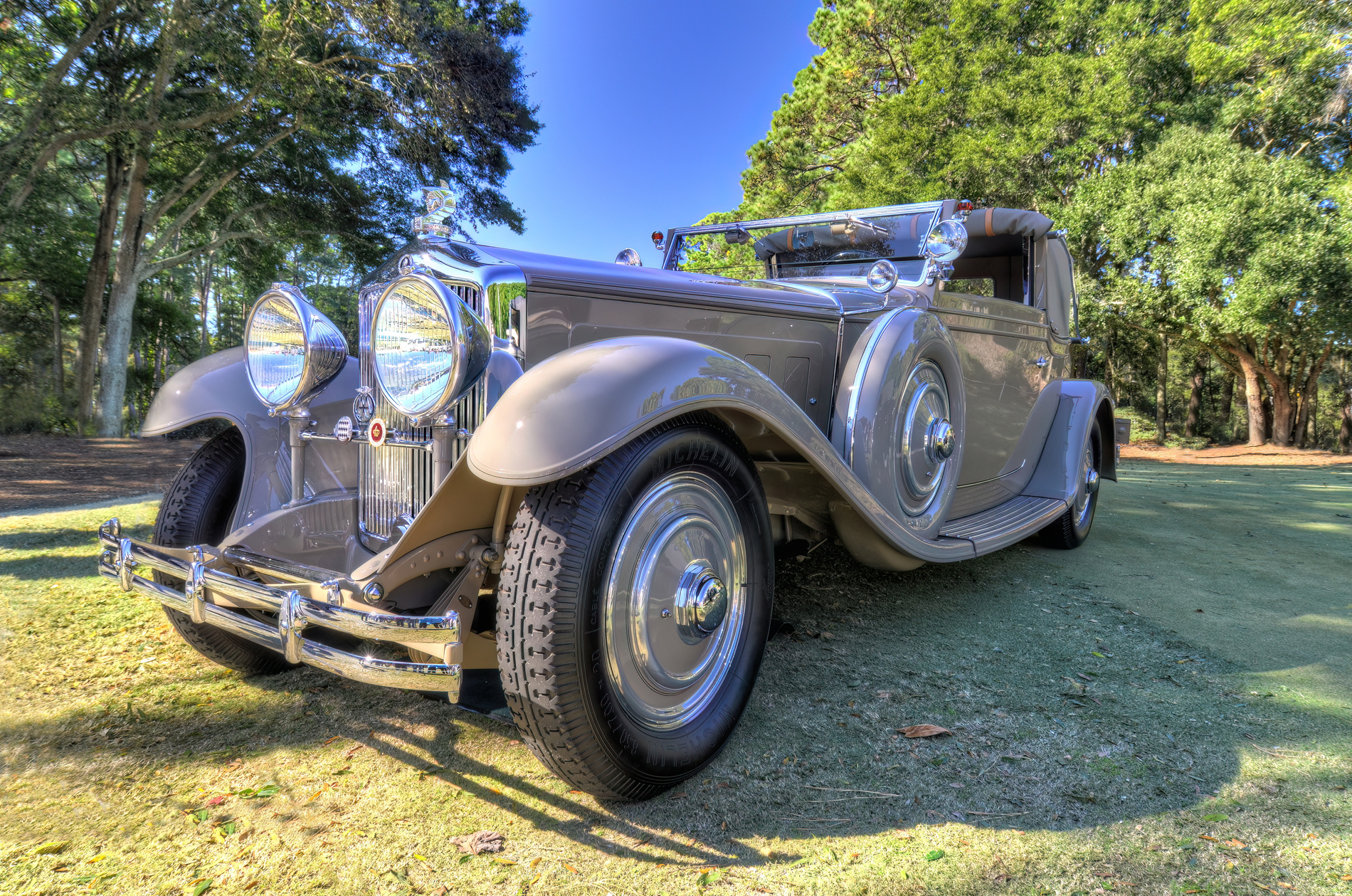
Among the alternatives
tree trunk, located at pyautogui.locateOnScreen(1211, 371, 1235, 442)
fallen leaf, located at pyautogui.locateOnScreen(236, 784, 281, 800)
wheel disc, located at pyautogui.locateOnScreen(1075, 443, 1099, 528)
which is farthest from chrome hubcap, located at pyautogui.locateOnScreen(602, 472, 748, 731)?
tree trunk, located at pyautogui.locateOnScreen(1211, 371, 1235, 442)

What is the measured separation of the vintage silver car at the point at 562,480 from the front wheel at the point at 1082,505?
1.10 meters

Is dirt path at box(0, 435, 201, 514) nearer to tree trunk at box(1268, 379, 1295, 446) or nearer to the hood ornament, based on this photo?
the hood ornament

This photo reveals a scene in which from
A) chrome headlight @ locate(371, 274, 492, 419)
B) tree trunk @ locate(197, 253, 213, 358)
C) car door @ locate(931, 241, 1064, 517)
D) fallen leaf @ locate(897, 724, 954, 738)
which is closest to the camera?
chrome headlight @ locate(371, 274, 492, 419)

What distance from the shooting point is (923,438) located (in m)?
3.05

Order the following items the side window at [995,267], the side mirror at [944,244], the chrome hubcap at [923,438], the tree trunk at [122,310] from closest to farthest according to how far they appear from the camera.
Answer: the chrome hubcap at [923,438] → the side mirror at [944,244] → the side window at [995,267] → the tree trunk at [122,310]

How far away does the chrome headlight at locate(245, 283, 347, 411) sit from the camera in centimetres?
243

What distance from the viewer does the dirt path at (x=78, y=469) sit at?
238 inches

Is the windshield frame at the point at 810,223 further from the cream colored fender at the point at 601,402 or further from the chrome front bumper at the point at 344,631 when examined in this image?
the chrome front bumper at the point at 344,631

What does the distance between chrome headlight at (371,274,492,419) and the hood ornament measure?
1.54ft

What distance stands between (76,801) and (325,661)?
31.7 inches

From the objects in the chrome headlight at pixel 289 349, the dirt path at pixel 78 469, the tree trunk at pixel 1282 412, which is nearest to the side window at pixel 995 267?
the chrome headlight at pixel 289 349

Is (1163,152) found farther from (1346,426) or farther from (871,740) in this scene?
(871,740)

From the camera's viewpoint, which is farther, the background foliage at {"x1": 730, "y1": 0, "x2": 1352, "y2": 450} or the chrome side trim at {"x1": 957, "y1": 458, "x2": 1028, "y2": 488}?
the background foliage at {"x1": 730, "y1": 0, "x2": 1352, "y2": 450}

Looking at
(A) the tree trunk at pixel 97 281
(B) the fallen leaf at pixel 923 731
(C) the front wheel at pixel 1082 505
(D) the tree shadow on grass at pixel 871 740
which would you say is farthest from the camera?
(A) the tree trunk at pixel 97 281
